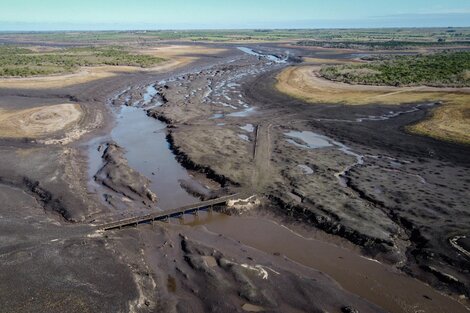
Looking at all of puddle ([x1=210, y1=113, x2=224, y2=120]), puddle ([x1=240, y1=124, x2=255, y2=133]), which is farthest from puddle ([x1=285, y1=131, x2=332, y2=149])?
puddle ([x1=210, y1=113, x2=224, y2=120])

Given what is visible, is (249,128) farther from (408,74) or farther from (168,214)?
(408,74)

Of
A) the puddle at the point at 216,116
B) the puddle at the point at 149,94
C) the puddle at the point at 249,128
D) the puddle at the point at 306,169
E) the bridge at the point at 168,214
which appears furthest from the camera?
the puddle at the point at 149,94

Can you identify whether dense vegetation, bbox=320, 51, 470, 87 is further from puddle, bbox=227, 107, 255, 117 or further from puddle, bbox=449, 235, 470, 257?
puddle, bbox=449, 235, 470, 257

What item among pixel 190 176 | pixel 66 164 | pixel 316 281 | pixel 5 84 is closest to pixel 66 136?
pixel 66 164

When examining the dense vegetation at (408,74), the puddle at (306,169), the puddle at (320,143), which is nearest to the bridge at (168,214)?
the puddle at (306,169)

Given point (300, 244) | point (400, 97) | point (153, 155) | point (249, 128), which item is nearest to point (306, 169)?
point (300, 244)

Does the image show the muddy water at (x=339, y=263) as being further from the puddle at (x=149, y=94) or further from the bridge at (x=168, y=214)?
the puddle at (x=149, y=94)

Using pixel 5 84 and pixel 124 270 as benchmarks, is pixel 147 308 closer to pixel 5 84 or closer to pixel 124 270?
pixel 124 270
